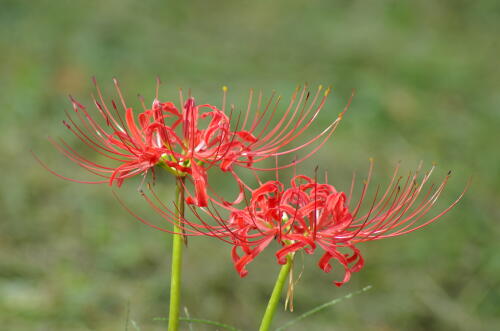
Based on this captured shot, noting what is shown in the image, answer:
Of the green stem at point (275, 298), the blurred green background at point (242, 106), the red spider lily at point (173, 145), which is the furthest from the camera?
the blurred green background at point (242, 106)

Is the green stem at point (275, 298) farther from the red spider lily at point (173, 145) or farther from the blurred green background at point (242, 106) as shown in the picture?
the blurred green background at point (242, 106)

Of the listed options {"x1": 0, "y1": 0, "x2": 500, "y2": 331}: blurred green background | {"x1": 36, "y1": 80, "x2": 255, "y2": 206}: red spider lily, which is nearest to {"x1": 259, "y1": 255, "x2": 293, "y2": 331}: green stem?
{"x1": 36, "y1": 80, "x2": 255, "y2": 206}: red spider lily

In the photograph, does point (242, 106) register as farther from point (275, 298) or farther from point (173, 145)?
point (275, 298)

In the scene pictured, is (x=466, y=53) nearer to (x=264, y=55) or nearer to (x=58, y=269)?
(x=264, y=55)

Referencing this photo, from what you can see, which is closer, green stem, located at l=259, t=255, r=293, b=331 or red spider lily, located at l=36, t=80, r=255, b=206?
green stem, located at l=259, t=255, r=293, b=331

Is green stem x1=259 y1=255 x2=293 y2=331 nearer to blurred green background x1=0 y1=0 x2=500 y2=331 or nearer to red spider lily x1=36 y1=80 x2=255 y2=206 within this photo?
red spider lily x1=36 y1=80 x2=255 y2=206

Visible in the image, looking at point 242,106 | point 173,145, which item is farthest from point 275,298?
point 242,106

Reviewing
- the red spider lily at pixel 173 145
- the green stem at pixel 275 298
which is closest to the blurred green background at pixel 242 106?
the red spider lily at pixel 173 145

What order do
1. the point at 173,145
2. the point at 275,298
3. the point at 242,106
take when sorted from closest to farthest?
the point at 275,298
the point at 173,145
the point at 242,106
